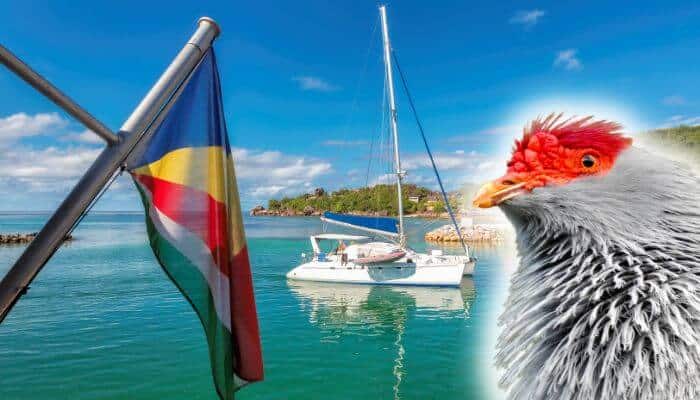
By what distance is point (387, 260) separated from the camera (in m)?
19.3

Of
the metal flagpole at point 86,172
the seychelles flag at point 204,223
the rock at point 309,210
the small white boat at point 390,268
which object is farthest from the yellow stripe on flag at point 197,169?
the rock at point 309,210

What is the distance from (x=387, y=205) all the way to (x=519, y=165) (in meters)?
24.1

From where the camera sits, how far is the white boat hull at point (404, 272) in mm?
19469

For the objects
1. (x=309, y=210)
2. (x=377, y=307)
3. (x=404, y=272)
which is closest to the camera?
(x=377, y=307)

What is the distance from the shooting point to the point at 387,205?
85.1 ft

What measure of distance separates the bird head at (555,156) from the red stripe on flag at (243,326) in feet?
4.46

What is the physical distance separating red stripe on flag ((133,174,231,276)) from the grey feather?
1.50 meters

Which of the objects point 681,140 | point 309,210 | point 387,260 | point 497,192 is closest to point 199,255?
point 497,192

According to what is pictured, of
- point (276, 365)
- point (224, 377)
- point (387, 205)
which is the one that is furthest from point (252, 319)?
point (387, 205)

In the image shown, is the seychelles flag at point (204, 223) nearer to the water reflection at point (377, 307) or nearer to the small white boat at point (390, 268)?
the water reflection at point (377, 307)

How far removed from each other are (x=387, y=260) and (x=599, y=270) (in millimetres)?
17836

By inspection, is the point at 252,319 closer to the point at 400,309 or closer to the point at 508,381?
the point at 508,381

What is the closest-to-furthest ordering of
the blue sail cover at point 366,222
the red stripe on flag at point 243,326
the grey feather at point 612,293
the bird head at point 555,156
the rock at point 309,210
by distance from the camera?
the grey feather at point 612,293, the bird head at point 555,156, the red stripe on flag at point 243,326, the blue sail cover at point 366,222, the rock at point 309,210

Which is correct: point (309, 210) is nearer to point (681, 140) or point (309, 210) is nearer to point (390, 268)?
point (390, 268)
